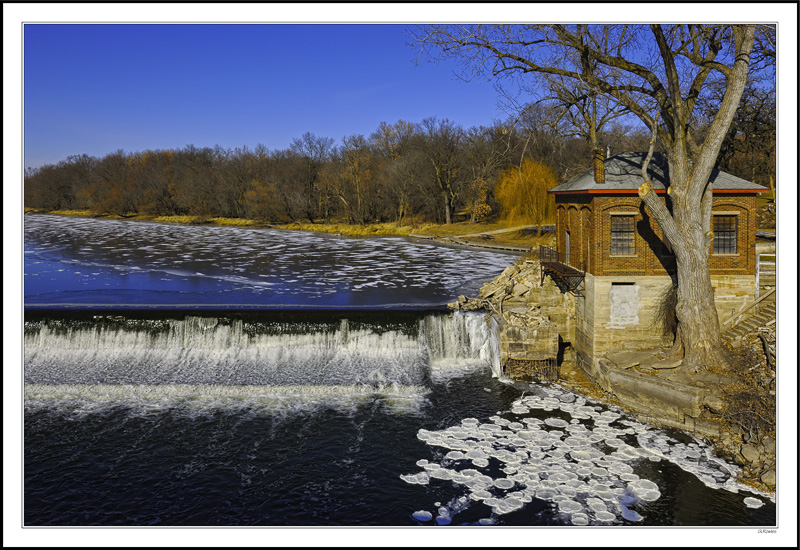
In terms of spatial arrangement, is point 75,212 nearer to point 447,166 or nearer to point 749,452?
point 447,166

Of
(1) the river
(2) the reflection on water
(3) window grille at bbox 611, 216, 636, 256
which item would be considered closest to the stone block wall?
(3) window grille at bbox 611, 216, 636, 256

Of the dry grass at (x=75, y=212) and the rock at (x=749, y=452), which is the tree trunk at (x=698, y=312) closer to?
the rock at (x=749, y=452)

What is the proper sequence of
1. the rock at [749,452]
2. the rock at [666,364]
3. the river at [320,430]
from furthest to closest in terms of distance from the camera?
1. the rock at [666,364]
2. the rock at [749,452]
3. the river at [320,430]

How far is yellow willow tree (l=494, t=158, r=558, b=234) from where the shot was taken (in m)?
48.0

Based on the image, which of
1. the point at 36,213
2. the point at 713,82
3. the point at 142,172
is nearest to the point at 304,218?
the point at 142,172

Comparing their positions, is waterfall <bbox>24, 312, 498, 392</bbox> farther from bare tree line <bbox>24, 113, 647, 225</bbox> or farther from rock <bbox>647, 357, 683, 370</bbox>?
bare tree line <bbox>24, 113, 647, 225</bbox>

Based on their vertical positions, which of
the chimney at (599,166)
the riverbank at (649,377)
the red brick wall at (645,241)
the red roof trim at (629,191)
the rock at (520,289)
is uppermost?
the chimney at (599,166)

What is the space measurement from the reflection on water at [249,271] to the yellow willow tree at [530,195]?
5.37 metres

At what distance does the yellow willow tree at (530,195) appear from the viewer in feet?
158

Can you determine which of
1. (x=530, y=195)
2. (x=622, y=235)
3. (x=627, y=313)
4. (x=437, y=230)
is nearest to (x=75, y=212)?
(x=437, y=230)

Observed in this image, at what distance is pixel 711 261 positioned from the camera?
64.6 ft

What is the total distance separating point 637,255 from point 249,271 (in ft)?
80.7

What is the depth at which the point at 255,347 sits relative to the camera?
71.6 feet

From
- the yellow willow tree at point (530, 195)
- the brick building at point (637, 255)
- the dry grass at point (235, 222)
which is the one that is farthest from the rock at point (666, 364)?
the dry grass at point (235, 222)
